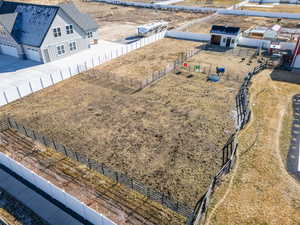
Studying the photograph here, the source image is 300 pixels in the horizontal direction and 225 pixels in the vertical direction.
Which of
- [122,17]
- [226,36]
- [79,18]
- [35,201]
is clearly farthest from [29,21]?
[122,17]

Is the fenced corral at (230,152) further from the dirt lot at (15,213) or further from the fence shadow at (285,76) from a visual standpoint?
the dirt lot at (15,213)

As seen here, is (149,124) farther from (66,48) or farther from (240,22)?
(240,22)

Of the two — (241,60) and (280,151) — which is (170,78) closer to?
(241,60)

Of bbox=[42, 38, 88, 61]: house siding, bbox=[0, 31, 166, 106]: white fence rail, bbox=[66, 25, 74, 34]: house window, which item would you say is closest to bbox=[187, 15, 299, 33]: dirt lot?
bbox=[0, 31, 166, 106]: white fence rail

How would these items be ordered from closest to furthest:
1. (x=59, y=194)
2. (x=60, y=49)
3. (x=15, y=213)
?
(x=15, y=213)
(x=59, y=194)
(x=60, y=49)

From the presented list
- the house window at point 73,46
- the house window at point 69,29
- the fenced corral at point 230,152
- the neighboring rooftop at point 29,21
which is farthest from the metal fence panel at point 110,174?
the house window at point 69,29

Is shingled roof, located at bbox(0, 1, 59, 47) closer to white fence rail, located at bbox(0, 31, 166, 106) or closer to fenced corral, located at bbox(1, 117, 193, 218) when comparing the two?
white fence rail, located at bbox(0, 31, 166, 106)

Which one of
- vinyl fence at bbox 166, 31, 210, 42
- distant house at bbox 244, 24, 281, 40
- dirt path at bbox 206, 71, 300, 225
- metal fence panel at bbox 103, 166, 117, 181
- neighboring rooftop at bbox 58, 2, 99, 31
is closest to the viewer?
dirt path at bbox 206, 71, 300, 225
